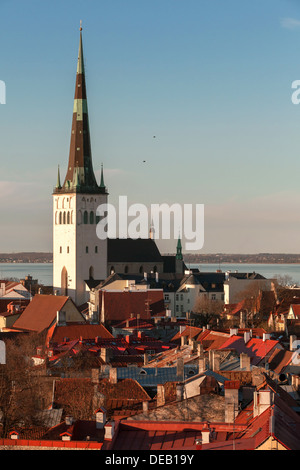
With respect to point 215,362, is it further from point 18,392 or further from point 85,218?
point 85,218

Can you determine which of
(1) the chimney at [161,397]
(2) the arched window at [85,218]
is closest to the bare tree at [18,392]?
(1) the chimney at [161,397]

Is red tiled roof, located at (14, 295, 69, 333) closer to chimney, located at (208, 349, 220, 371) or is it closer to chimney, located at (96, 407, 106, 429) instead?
→ chimney, located at (208, 349, 220, 371)

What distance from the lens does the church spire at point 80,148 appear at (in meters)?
92.0

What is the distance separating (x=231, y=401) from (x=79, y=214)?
72.7m

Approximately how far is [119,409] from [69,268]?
222 feet

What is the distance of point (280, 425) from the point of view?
17188mm

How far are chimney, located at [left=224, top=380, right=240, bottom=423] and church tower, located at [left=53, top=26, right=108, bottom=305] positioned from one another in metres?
69.3

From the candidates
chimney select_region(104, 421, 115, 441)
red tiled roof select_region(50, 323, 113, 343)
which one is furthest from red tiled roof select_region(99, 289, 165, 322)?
chimney select_region(104, 421, 115, 441)

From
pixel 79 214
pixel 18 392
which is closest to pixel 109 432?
pixel 18 392

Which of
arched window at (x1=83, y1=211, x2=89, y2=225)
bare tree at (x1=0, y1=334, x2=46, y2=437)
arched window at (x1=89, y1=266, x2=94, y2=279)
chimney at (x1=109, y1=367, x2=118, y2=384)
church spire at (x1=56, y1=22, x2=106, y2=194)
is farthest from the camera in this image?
arched window at (x1=83, y1=211, x2=89, y2=225)

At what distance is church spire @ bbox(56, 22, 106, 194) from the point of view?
302 feet

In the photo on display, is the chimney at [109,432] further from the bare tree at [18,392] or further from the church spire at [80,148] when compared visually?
the church spire at [80,148]

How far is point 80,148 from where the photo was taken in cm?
9181
